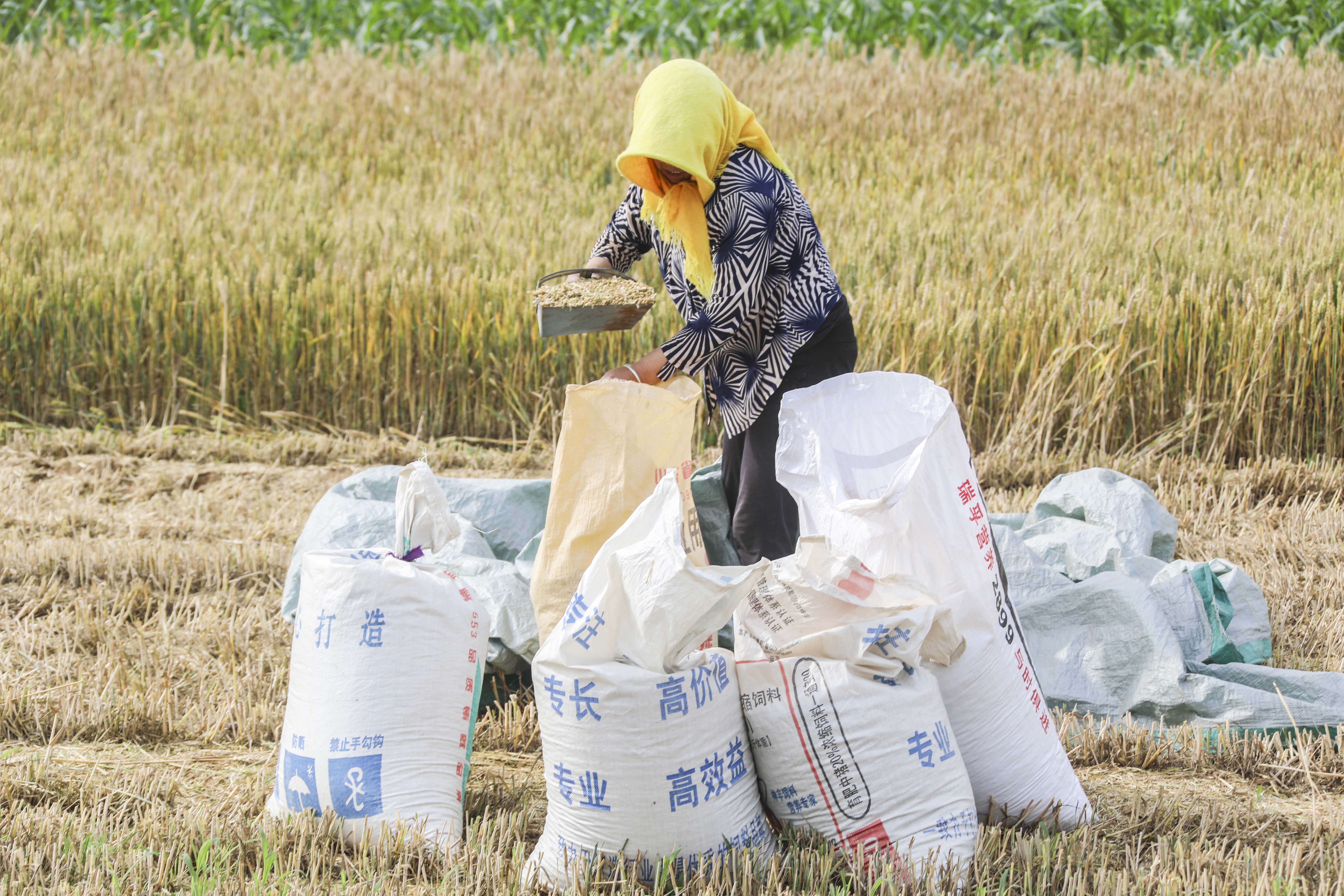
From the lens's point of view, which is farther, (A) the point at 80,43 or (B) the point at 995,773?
(A) the point at 80,43

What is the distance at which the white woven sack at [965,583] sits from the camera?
2016 mm

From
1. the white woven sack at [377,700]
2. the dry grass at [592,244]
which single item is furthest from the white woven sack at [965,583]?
the dry grass at [592,244]

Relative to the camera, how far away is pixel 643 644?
5.99 ft

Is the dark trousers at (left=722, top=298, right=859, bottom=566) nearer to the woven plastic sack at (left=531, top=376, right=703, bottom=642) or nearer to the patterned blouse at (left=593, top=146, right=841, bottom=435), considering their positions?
the patterned blouse at (left=593, top=146, right=841, bottom=435)

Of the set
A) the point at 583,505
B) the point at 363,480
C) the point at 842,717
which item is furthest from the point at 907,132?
the point at 842,717

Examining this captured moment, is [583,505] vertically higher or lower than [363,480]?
higher

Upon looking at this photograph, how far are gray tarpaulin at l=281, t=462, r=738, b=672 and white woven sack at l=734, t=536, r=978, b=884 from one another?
0.68 metres

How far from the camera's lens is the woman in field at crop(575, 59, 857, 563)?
2326mm

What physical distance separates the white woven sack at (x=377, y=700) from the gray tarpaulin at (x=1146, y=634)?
1400mm

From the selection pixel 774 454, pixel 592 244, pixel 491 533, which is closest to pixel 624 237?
pixel 774 454

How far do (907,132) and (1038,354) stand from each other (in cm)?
344

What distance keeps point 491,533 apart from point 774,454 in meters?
0.91

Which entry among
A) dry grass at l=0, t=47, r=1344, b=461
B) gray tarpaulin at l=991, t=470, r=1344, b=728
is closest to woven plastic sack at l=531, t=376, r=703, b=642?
gray tarpaulin at l=991, t=470, r=1344, b=728

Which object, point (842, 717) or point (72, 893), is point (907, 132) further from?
point (72, 893)
